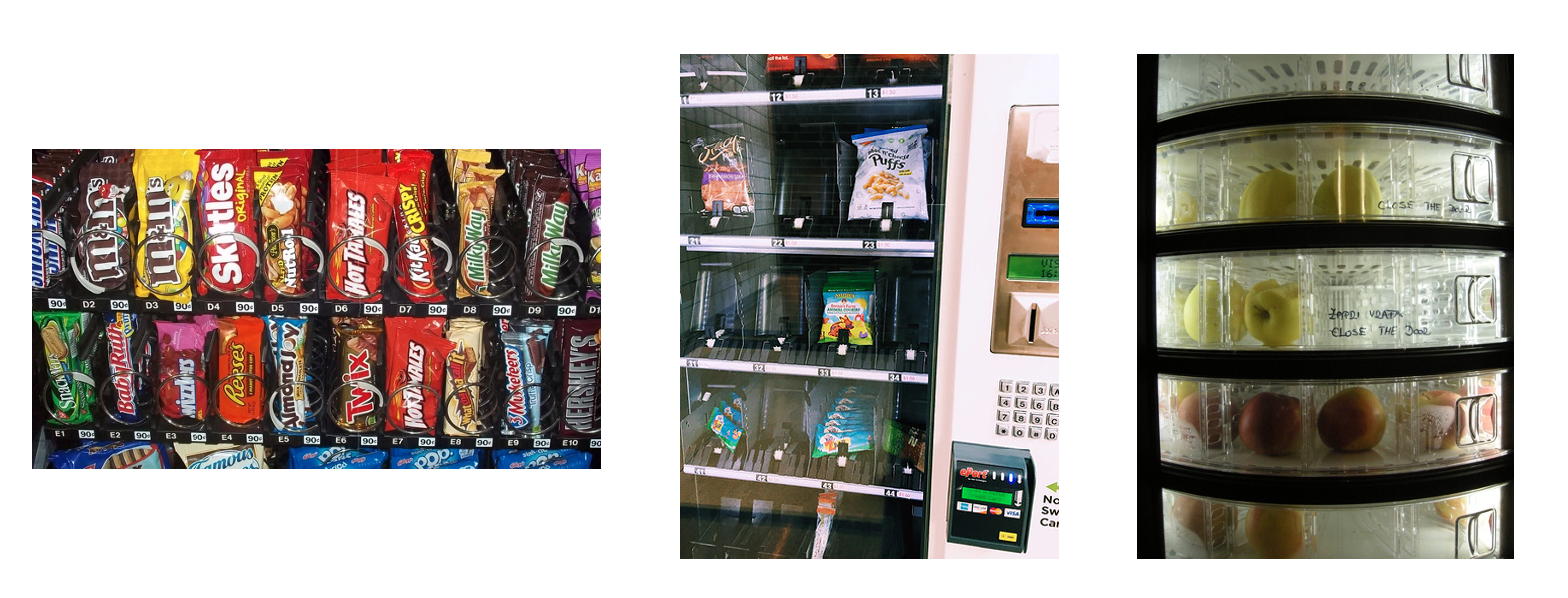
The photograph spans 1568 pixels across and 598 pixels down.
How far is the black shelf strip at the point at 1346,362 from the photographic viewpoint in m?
1.79

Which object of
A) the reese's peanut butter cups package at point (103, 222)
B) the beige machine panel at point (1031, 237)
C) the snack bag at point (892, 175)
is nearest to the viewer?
the beige machine panel at point (1031, 237)

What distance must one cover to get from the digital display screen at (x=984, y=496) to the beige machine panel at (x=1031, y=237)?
1.18ft

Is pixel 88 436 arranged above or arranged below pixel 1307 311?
below

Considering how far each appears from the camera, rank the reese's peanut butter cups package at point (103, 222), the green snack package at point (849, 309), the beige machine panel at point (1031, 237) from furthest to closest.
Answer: the reese's peanut butter cups package at point (103, 222)
the green snack package at point (849, 309)
the beige machine panel at point (1031, 237)

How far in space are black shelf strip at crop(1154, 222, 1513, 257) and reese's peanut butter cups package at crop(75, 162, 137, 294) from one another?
10.1ft

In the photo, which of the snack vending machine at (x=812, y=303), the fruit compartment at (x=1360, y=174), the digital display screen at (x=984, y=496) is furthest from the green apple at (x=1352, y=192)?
the digital display screen at (x=984, y=496)

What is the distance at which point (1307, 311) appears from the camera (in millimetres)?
1796

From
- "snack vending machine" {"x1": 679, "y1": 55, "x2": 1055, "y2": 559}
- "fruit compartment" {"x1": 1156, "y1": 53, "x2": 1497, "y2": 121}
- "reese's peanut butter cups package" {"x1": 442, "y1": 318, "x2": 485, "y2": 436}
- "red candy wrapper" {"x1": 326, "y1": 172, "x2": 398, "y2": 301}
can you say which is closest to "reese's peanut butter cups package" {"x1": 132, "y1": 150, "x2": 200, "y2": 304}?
"red candy wrapper" {"x1": 326, "y1": 172, "x2": 398, "y2": 301}

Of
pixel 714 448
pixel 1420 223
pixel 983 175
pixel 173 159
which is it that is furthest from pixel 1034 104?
pixel 173 159

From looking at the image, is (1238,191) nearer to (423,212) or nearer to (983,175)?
(983,175)

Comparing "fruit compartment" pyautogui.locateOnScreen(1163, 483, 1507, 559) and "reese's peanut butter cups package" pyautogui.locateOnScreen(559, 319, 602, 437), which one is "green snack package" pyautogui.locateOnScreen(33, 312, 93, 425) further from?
"fruit compartment" pyautogui.locateOnScreen(1163, 483, 1507, 559)

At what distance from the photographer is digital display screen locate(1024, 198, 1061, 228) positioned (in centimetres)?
171

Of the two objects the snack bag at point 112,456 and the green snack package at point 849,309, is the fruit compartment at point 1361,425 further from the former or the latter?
the snack bag at point 112,456

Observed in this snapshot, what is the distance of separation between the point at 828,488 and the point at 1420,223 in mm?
1596
